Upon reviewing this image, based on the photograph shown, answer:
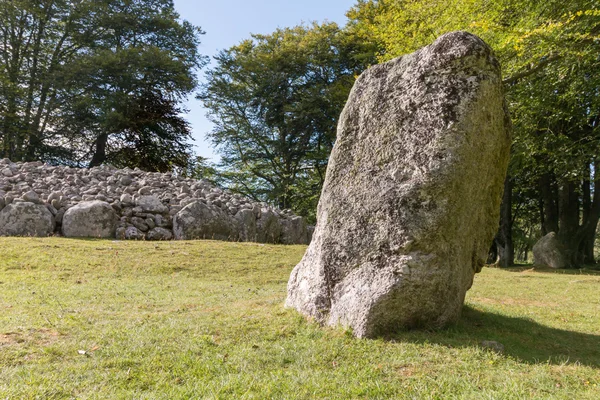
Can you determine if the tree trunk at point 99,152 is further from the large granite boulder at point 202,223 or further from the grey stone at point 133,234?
the grey stone at point 133,234

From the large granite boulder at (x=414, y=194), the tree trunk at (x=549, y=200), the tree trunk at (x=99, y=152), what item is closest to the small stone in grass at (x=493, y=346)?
the large granite boulder at (x=414, y=194)

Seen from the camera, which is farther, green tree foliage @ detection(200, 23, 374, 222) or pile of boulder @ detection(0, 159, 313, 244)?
green tree foliage @ detection(200, 23, 374, 222)

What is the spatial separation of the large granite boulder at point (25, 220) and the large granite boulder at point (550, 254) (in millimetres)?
18247

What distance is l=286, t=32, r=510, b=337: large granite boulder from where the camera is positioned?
16.4 ft

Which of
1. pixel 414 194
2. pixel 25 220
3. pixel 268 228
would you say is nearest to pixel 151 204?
pixel 25 220

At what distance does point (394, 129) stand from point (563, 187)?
1685cm

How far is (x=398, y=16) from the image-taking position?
16328 mm

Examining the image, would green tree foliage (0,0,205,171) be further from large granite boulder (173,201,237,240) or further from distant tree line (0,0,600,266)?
large granite boulder (173,201,237,240)

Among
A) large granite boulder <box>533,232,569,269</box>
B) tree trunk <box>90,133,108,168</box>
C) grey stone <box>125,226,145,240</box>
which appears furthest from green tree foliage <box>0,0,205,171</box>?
large granite boulder <box>533,232,569,269</box>

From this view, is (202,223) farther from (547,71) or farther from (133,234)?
(547,71)

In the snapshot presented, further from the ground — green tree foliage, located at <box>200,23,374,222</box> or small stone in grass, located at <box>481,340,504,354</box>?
green tree foliage, located at <box>200,23,374,222</box>

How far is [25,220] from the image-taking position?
1309 centimetres

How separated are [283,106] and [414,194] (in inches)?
974

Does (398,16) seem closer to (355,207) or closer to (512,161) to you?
(512,161)
